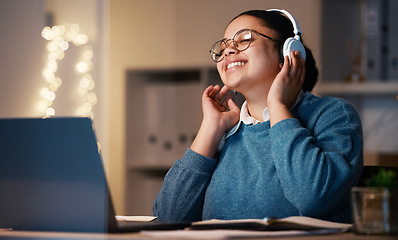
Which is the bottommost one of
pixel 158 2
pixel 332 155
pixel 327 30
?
pixel 332 155

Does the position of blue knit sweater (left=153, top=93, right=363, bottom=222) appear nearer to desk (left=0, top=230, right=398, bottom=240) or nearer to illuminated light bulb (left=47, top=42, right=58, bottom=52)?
desk (left=0, top=230, right=398, bottom=240)

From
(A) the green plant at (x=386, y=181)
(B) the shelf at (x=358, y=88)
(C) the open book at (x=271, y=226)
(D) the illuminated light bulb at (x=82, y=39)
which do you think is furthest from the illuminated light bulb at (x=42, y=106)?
(A) the green plant at (x=386, y=181)

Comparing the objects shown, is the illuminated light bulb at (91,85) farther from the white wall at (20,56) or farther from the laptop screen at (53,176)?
the laptop screen at (53,176)

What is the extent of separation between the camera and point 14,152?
3.17 feet

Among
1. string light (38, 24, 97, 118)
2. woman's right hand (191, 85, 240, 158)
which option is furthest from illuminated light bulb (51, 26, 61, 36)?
woman's right hand (191, 85, 240, 158)

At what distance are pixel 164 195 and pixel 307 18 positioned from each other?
1.86 metres

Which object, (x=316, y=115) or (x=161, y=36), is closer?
(x=316, y=115)

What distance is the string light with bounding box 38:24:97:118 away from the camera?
326 cm

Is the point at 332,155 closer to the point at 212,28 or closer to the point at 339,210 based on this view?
the point at 339,210

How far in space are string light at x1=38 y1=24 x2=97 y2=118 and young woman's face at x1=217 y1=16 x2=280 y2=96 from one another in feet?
6.70

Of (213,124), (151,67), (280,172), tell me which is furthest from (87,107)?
(280,172)

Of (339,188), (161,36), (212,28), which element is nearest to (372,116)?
(212,28)

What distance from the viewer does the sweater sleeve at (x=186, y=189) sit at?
1.34 m

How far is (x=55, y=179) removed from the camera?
3.04 ft
